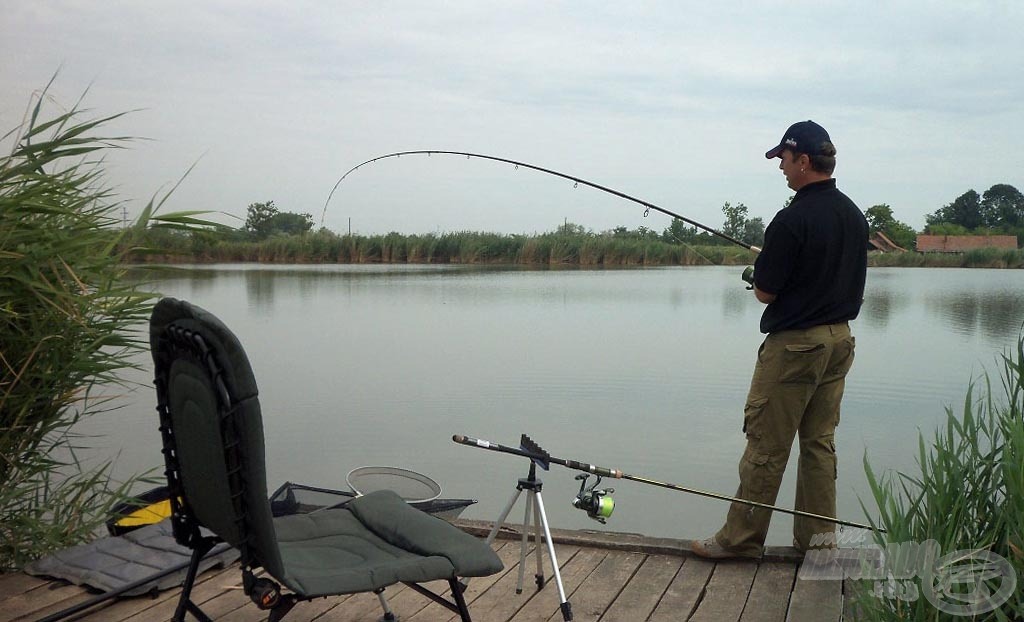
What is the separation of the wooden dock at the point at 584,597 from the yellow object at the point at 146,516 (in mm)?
563

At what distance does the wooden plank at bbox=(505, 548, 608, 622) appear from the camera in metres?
3.11

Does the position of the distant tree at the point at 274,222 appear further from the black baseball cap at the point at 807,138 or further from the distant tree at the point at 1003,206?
the black baseball cap at the point at 807,138

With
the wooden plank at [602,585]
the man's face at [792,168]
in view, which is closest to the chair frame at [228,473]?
the wooden plank at [602,585]

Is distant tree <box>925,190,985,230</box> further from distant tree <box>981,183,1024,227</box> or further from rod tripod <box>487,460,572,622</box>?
rod tripod <box>487,460,572,622</box>

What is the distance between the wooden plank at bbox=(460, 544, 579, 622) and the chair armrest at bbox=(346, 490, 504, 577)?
1.57 ft

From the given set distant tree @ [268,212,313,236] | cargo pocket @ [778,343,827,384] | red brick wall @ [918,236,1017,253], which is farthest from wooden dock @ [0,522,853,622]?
red brick wall @ [918,236,1017,253]

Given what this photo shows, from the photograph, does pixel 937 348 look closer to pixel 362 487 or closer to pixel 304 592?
pixel 362 487

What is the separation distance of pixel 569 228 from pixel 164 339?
992 inches

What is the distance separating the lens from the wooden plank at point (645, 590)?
3.12 m

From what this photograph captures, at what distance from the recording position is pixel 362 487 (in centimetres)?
409

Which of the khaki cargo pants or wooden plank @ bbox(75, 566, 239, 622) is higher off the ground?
the khaki cargo pants

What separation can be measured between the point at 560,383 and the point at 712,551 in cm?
647

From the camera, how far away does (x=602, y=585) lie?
3383 mm

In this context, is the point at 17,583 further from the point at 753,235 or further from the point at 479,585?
the point at 753,235
